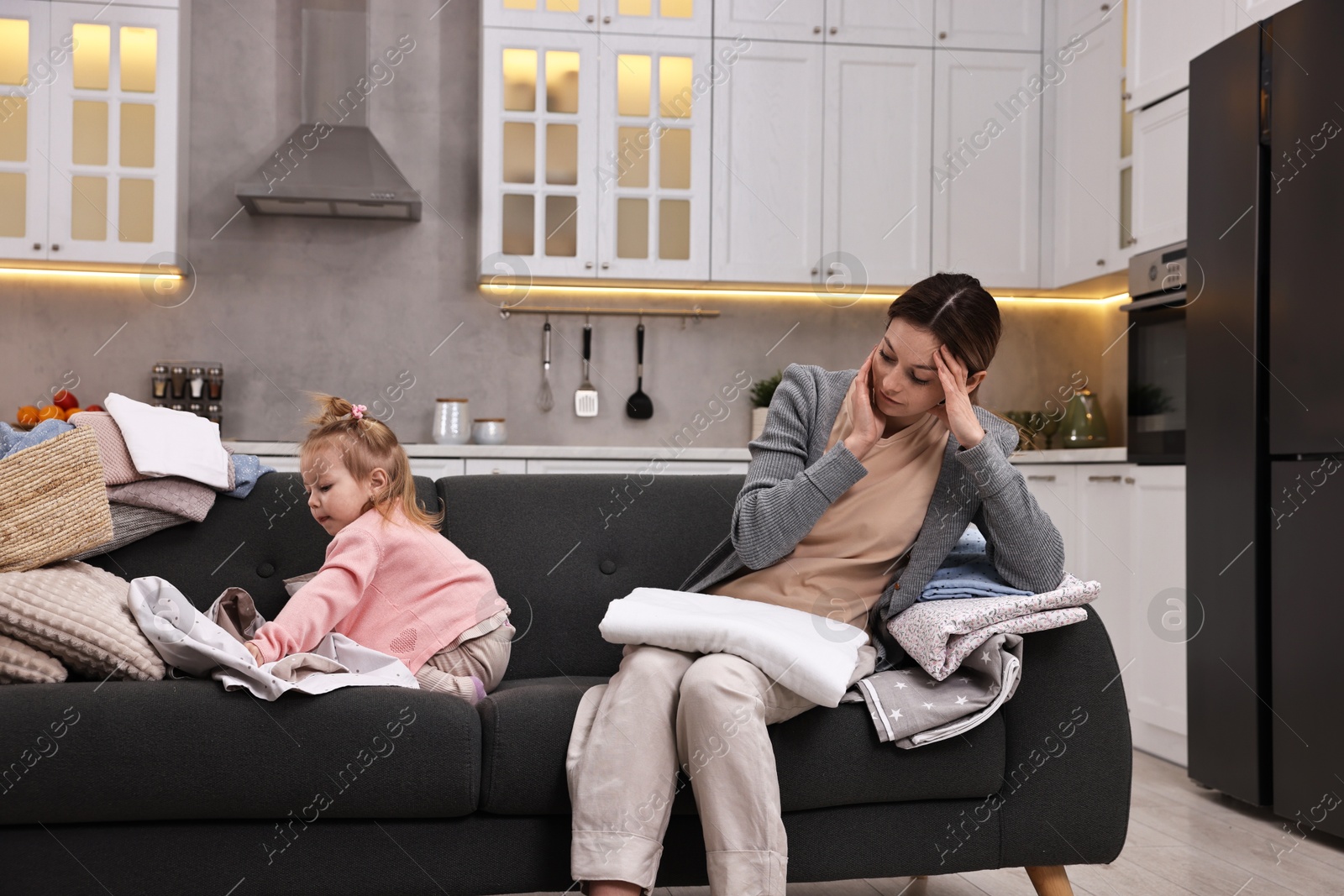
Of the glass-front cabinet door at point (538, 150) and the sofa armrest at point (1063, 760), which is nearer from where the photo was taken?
the sofa armrest at point (1063, 760)

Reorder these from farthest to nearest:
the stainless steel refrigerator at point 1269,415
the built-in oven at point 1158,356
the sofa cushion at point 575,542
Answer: the built-in oven at point 1158,356
the stainless steel refrigerator at point 1269,415
the sofa cushion at point 575,542

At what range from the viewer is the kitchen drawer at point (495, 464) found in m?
3.48

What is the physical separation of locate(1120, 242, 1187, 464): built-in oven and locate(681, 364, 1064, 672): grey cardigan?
1.47m

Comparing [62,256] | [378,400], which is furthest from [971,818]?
[62,256]

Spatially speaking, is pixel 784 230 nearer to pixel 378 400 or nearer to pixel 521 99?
pixel 521 99

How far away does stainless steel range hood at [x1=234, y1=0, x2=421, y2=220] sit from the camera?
3607 mm

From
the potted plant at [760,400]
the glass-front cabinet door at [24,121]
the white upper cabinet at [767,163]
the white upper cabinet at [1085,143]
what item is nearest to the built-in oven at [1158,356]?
the white upper cabinet at [1085,143]

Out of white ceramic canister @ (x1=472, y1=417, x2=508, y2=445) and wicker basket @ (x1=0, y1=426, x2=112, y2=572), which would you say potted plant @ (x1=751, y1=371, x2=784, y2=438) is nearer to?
white ceramic canister @ (x1=472, y1=417, x2=508, y2=445)

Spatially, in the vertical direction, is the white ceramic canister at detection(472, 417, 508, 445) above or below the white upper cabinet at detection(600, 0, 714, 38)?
below

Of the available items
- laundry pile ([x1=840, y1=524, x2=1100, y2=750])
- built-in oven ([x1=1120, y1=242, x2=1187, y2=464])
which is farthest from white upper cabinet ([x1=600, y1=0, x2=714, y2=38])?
laundry pile ([x1=840, y1=524, x2=1100, y2=750])

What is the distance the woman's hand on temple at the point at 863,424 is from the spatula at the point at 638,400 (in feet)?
7.84

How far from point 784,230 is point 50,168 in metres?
2.43

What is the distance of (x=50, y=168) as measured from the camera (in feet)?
11.4

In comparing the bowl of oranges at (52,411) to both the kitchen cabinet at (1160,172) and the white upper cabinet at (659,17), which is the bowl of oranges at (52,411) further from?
the kitchen cabinet at (1160,172)
